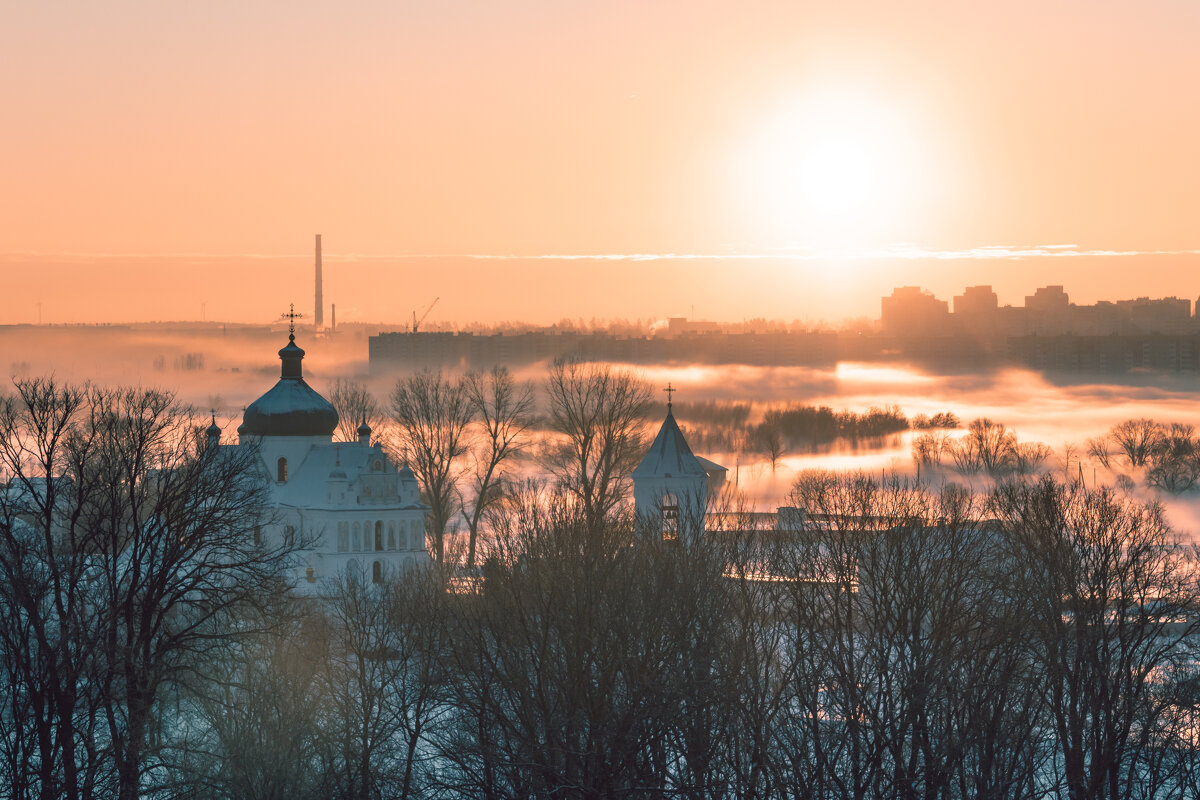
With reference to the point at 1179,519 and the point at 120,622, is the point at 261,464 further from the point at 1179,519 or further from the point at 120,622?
the point at 1179,519

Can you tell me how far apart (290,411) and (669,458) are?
57.6ft

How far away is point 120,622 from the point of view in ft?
110

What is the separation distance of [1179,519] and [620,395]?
51.2 meters

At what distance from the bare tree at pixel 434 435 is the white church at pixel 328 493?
10.6ft

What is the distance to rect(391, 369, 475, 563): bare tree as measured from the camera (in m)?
79.0

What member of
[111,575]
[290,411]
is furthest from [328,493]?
[111,575]

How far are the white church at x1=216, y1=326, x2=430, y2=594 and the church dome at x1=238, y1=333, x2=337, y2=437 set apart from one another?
46mm

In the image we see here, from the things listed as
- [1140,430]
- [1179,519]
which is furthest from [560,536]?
[1140,430]

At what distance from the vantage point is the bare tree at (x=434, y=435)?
79000 millimetres

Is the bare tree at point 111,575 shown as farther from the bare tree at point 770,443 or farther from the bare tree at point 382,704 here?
the bare tree at point 770,443

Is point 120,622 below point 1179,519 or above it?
above

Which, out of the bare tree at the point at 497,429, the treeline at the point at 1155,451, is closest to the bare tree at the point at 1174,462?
the treeline at the point at 1155,451

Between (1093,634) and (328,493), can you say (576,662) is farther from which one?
(328,493)

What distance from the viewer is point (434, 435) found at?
265 ft
